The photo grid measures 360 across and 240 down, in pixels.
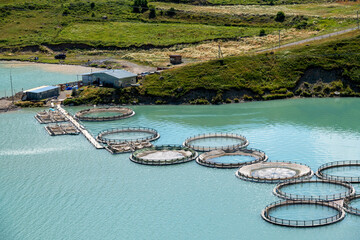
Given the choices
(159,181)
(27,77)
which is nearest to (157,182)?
(159,181)

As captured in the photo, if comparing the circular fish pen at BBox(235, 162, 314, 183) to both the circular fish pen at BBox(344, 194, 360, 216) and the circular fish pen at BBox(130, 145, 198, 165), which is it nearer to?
the circular fish pen at BBox(344, 194, 360, 216)

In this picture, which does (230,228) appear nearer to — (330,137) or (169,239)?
(169,239)

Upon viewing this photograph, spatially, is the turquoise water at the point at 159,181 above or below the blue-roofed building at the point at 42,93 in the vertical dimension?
below

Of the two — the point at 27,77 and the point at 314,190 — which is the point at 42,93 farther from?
the point at 314,190

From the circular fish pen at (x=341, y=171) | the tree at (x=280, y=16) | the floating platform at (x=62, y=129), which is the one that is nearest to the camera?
the circular fish pen at (x=341, y=171)

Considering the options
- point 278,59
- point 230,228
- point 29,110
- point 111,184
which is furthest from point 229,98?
point 230,228

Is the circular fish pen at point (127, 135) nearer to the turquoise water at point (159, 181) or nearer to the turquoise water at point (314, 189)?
the turquoise water at point (159, 181)

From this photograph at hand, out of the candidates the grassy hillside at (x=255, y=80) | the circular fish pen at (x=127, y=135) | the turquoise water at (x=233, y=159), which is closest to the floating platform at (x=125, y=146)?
the circular fish pen at (x=127, y=135)
